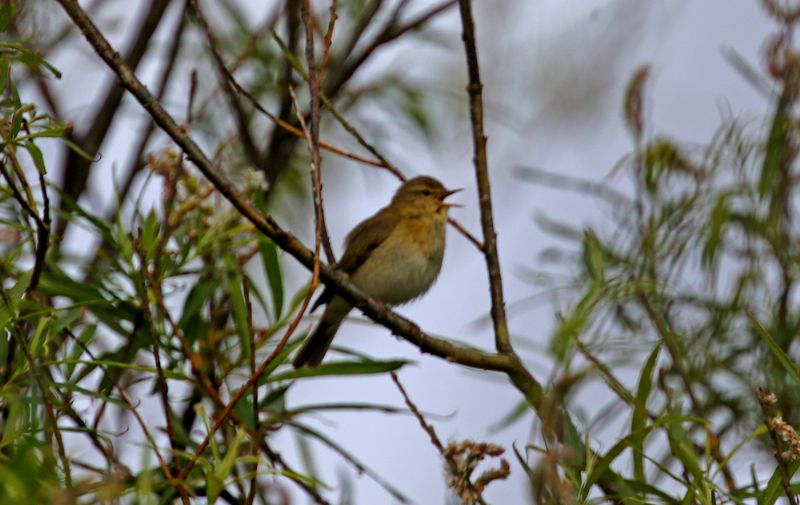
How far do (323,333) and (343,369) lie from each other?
1496mm

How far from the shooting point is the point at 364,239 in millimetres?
5191

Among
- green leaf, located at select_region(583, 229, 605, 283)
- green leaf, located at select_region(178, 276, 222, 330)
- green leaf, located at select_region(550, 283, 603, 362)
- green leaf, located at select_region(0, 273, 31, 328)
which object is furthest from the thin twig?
green leaf, located at select_region(178, 276, 222, 330)

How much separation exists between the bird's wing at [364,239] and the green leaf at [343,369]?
174cm

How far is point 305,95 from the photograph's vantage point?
17.4 ft

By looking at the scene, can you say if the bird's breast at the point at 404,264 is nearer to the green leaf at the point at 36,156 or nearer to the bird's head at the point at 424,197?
the bird's head at the point at 424,197

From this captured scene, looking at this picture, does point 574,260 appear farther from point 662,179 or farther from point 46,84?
point 46,84

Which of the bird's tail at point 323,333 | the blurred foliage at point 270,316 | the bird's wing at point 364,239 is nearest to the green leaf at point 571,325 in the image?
the blurred foliage at point 270,316

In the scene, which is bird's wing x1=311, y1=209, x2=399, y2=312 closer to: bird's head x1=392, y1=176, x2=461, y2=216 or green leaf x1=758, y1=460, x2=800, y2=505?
bird's head x1=392, y1=176, x2=461, y2=216

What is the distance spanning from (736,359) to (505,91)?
2500 millimetres

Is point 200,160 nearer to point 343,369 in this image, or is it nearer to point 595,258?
point 343,369

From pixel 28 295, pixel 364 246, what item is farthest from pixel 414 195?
pixel 28 295

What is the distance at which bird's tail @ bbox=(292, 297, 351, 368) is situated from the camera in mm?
4633

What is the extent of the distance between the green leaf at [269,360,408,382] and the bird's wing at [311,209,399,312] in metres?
1.74

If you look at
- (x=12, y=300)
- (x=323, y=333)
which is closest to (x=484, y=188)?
(x=12, y=300)
